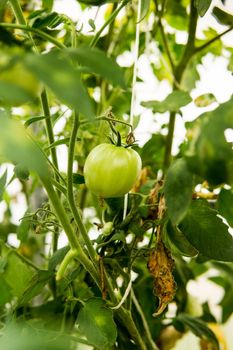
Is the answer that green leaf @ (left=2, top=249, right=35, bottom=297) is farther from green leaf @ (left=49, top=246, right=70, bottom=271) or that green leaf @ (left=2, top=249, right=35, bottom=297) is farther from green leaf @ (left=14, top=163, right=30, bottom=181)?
green leaf @ (left=14, top=163, right=30, bottom=181)

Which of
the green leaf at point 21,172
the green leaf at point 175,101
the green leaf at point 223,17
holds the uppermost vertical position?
the green leaf at point 223,17

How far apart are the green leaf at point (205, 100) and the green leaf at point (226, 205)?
29 cm

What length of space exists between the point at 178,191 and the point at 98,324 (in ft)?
0.75

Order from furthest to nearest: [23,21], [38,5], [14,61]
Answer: [38,5] → [23,21] → [14,61]

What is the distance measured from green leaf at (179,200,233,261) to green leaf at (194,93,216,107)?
391 mm

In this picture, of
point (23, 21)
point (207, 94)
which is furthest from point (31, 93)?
point (207, 94)

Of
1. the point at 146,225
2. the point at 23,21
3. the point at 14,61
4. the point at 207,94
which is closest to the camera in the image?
the point at 14,61

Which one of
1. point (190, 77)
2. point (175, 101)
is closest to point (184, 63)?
point (190, 77)

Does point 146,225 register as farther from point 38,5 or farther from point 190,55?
point 38,5

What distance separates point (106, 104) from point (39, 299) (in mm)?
414

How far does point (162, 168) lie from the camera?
3.13 feet

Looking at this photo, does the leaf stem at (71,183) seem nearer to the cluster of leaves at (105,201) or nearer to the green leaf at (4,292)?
the cluster of leaves at (105,201)

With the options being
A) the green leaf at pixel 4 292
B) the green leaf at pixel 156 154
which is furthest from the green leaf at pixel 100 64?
the green leaf at pixel 156 154

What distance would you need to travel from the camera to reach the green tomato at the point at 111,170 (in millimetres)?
559
